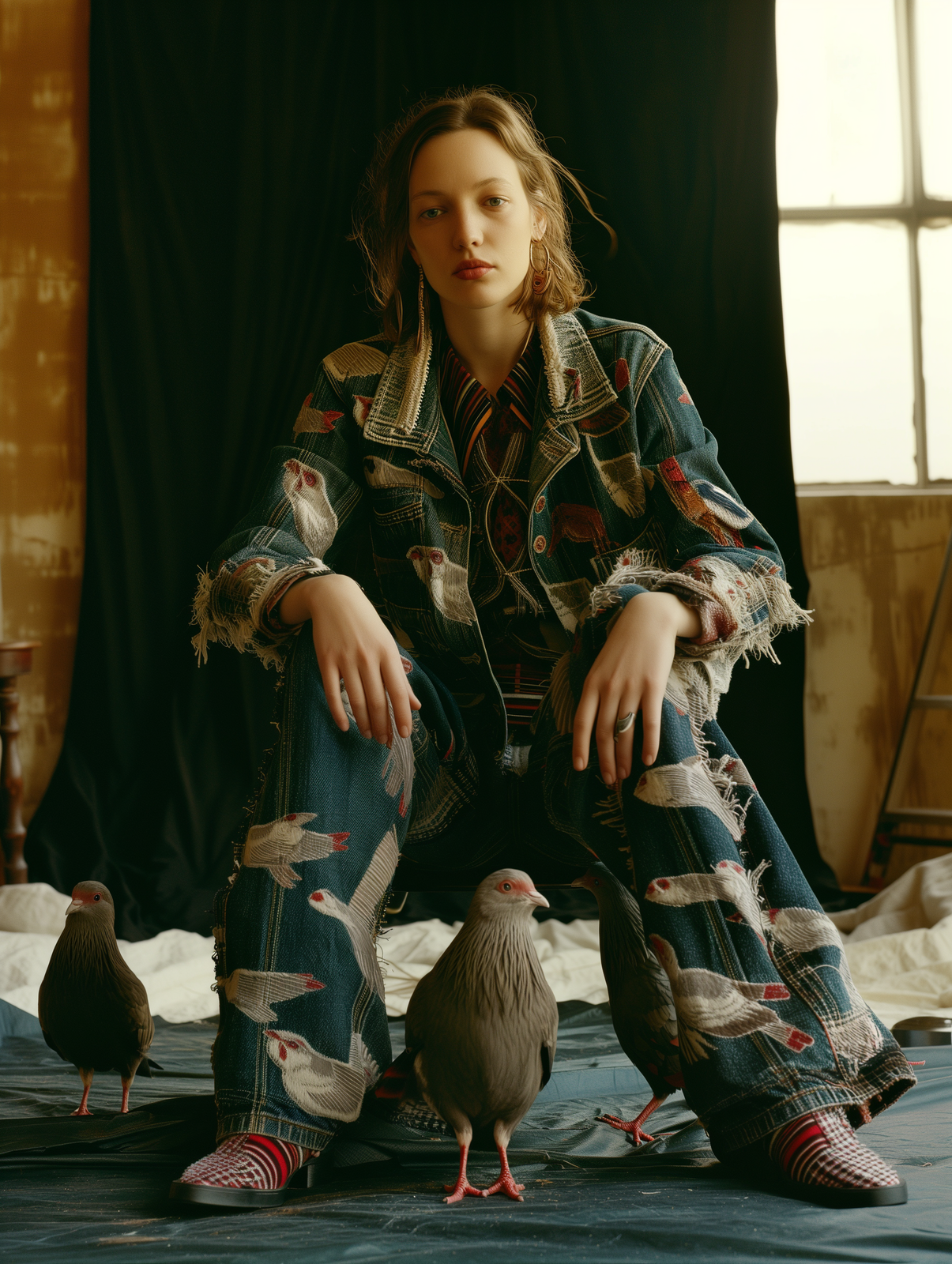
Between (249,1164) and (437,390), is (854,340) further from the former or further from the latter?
(249,1164)

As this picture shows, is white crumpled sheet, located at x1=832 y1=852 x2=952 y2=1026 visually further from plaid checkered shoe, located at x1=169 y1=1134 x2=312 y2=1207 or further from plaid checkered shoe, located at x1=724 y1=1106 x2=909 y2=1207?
plaid checkered shoe, located at x1=169 y1=1134 x2=312 y2=1207

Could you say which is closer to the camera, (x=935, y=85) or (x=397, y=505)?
(x=397, y=505)

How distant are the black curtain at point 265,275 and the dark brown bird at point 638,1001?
73.5 inches

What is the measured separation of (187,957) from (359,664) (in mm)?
1557

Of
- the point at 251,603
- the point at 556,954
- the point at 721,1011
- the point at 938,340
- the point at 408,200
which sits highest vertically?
the point at 938,340

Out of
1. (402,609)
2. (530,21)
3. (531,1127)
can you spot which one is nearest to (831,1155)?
(531,1127)

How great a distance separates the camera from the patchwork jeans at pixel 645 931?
995 mm

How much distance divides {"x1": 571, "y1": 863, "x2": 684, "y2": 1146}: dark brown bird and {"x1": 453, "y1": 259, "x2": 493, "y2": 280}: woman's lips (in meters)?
0.75

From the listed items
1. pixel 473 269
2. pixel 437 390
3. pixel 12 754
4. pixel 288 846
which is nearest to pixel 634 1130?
pixel 288 846

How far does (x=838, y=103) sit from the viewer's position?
3.39 metres

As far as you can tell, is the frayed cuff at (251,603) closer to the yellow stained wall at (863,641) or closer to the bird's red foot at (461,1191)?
the bird's red foot at (461,1191)

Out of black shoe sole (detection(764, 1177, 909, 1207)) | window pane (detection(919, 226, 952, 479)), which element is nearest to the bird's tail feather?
black shoe sole (detection(764, 1177, 909, 1207))

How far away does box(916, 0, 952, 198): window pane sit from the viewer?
334 centimetres

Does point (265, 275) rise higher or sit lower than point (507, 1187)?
higher
